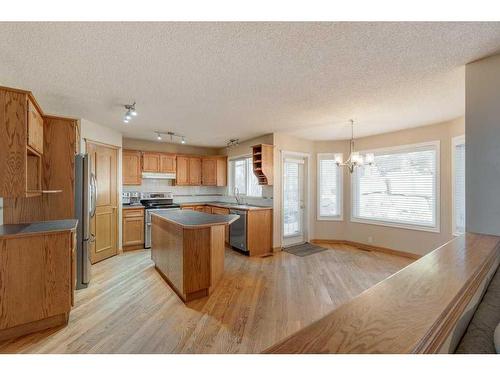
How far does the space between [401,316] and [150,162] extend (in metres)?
5.53

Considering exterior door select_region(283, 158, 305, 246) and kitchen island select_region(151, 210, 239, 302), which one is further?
exterior door select_region(283, 158, 305, 246)

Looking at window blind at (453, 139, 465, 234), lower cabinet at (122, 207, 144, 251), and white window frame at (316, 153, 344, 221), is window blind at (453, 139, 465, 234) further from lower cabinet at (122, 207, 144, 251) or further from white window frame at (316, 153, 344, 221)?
lower cabinet at (122, 207, 144, 251)

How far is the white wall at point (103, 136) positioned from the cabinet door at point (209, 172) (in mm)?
2060

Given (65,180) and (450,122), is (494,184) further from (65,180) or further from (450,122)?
(65,180)

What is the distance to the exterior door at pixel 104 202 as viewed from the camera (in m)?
4.05

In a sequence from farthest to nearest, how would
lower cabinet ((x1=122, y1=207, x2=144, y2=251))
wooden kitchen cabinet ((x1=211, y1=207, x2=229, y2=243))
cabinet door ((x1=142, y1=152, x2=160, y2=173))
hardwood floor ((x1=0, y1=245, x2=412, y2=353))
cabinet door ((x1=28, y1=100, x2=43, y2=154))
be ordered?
cabinet door ((x1=142, y1=152, x2=160, y2=173))
wooden kitchen cabinet ((x1=211, y1=207, x2=229, y2=243))
lower cabinet ((x1=122, y1=207, x2=144, y2=251))
cabinet door ((x1=28, y1=100, x2=43, y2=154))
hardwood floor ((x1=0, y1=245, x2=412, y2=353))

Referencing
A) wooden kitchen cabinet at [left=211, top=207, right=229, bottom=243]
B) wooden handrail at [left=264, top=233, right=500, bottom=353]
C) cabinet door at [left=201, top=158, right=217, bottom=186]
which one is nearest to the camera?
wooden handrail at [left=264, top=233, right=500, bottom=353]

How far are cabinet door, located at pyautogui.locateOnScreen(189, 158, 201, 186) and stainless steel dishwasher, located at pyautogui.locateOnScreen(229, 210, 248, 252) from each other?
1.75 m

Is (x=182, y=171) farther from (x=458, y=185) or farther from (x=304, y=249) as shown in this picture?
(x=458, y=185)

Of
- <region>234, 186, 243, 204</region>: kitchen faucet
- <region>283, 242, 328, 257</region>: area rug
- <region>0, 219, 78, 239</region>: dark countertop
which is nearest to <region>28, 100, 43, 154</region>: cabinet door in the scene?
<region>0, 219, 78, 239</region>: dark countertop

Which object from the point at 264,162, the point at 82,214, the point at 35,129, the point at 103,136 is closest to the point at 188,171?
the point at 103,136

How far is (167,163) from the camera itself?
566 centimetres

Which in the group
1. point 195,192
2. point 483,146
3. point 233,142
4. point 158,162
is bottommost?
point 195,192

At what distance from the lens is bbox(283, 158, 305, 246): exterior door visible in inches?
200
